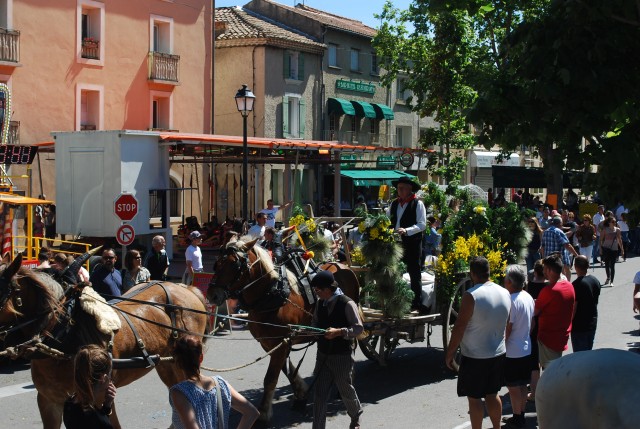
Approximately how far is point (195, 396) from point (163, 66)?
95.5 feet

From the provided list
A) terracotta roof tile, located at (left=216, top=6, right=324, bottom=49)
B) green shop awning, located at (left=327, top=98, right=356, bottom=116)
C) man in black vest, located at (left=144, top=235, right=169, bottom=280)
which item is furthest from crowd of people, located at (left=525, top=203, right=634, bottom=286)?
green shop awning, located at (left=327, top=98, right=356, bottom=116)

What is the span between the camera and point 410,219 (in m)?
11.0

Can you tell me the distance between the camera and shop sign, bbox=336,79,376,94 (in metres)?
44.3

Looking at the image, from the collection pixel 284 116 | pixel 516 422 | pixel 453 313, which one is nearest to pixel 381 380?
pixel 453 313

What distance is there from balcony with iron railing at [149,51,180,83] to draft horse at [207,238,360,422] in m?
23.9

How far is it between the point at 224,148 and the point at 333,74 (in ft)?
63.1

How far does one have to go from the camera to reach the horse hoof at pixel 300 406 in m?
9.79

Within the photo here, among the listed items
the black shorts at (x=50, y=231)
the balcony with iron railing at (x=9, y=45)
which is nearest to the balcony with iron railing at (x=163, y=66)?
the balcony with iron railing at (x=9, y=45)

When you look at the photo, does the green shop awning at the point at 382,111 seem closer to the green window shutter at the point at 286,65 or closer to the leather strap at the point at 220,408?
the green window shutter at the point at 286,65

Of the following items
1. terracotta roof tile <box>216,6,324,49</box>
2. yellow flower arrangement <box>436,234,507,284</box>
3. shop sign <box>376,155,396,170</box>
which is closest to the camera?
yellow flower arrangement <box>436,234,507,284</box>

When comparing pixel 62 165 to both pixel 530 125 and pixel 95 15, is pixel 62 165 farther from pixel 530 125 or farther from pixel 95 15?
pixel 530 125

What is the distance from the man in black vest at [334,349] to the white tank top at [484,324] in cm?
103

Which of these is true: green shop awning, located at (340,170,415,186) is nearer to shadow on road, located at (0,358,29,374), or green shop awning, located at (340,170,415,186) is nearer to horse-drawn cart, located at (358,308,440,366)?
shadow on road, located at (0,358,29,374)

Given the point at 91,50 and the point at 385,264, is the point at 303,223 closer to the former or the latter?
the point at 385,264
